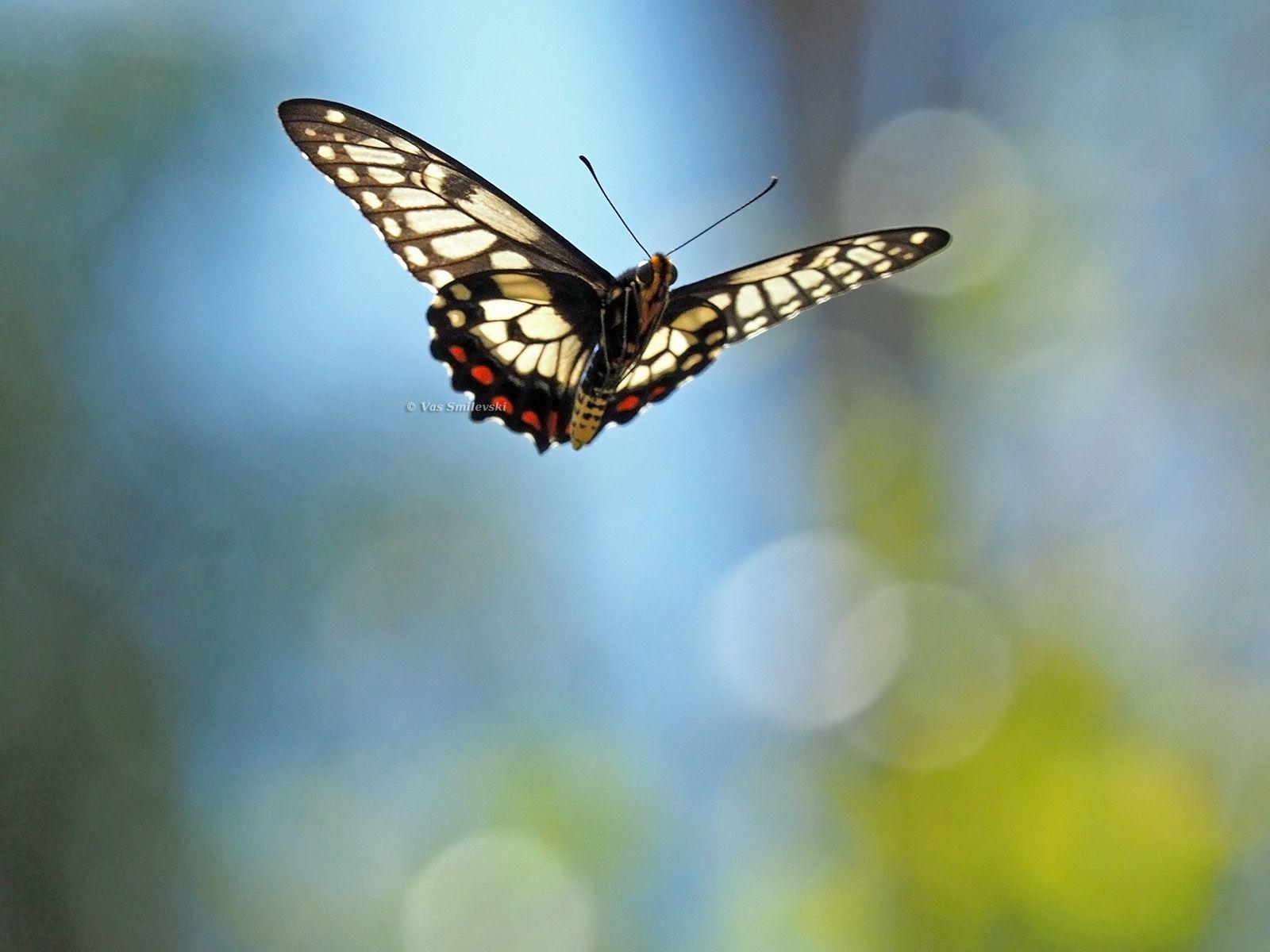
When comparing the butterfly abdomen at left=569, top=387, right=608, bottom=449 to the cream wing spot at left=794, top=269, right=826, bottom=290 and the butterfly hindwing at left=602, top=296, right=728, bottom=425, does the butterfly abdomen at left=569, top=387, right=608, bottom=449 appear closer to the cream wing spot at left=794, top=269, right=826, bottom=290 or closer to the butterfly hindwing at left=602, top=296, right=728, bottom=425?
the butterfly hindwing at left=602, top=296, right=728, bottom=425

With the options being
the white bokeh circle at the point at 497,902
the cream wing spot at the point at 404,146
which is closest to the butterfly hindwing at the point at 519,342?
the cream wing spot at the point at 404,146

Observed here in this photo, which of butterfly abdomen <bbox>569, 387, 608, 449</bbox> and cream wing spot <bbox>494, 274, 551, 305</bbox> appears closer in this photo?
butterfly abdomen <bbox>569, 387, 608, 449</bbox>

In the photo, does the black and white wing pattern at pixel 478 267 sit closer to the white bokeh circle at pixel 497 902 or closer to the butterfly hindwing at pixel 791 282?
the butterfly hindwing at pixel 791 282

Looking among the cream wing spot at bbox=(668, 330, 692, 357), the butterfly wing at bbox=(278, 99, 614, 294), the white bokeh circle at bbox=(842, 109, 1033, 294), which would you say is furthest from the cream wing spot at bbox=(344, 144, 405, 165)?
the white bokeh circle at bbox=(842, 109, 1033, 294)

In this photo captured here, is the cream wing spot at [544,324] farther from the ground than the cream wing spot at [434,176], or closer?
closer

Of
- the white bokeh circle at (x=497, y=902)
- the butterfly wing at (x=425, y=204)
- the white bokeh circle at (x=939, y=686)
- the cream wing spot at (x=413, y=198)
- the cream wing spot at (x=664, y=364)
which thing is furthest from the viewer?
the white bokeh circle at (x=497, y=902)

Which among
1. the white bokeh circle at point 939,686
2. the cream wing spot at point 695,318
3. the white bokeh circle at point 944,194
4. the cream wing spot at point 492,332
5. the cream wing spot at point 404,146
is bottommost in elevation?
the white bokeh circle at point 939,686

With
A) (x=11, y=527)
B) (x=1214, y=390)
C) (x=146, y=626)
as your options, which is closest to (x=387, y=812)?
(x=146, y=626)
